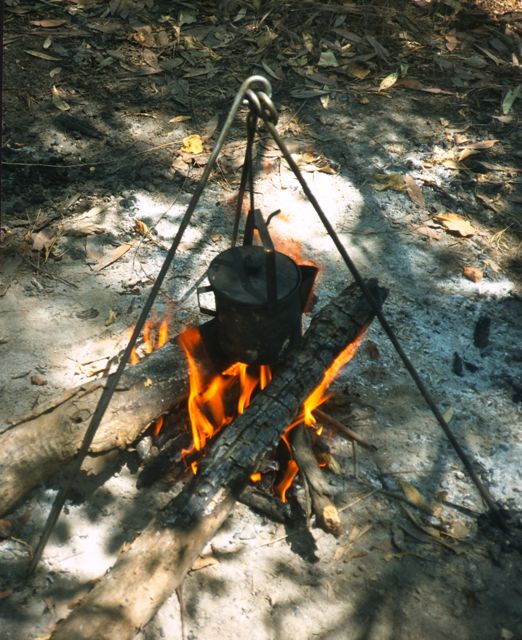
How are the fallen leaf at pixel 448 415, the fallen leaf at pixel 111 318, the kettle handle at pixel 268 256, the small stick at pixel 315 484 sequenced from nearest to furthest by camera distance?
1. the kettle handle at pixel 268 256
2. the small stick at pixel 315 484
3. the fallen leaf at pixel 448 415
4. the fallen leaf at pixel 111 318

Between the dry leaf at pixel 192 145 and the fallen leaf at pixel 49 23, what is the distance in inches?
98.9

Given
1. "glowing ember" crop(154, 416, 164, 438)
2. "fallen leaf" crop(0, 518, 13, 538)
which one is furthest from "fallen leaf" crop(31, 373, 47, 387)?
"fallen leaf" crop(0, 518, 13, 538)

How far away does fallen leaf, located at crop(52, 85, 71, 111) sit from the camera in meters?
6.52

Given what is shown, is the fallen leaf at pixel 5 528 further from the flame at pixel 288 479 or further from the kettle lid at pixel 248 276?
the kettle lid at pixel 248 276

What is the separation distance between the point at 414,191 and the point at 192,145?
6.84 feet

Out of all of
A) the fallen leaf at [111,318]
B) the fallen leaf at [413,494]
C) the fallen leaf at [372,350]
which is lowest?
the fallen leaf at [111,318]

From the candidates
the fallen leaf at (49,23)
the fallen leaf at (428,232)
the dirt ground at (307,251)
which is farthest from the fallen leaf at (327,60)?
the fallen leaf at (49,23)

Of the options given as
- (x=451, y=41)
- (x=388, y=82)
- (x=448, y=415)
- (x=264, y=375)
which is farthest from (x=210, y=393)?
(x=451, y=41)

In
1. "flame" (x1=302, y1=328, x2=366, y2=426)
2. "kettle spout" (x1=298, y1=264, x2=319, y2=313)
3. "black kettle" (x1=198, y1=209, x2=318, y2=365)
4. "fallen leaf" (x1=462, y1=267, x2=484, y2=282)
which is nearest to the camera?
"black kettle" (x1=198, y1=209, x2=318, y2=365)

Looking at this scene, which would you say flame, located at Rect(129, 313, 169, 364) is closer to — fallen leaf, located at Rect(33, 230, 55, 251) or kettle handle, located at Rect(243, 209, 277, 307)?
fallen leaf, located at Rect(33, 230, 55, 251)

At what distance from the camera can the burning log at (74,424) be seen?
3414 mm

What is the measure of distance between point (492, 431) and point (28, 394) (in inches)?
113

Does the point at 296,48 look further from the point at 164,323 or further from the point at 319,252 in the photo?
the point at 164,323

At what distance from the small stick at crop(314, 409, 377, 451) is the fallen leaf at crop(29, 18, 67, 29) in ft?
18.9
